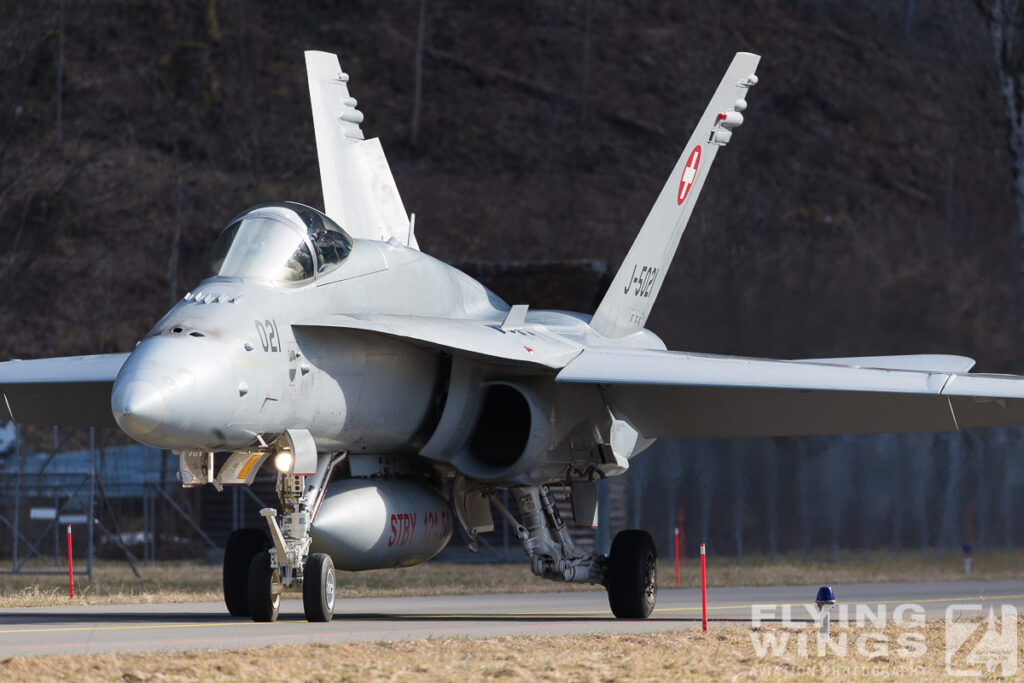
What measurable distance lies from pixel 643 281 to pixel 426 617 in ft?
15.0

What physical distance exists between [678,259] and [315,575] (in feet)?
75.5

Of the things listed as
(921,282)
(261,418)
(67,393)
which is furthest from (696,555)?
(261,418)

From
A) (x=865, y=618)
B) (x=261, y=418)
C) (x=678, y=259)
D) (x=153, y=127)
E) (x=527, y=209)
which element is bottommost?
(x=865, y=618)

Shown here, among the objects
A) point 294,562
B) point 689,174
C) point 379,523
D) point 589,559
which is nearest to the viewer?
point 294,562

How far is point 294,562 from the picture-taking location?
34.2ft

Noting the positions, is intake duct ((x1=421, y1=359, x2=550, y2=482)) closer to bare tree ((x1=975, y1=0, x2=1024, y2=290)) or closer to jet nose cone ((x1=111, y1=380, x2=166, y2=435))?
jet nose cone ((x1=111, y1=380, x2=166, y2=435))

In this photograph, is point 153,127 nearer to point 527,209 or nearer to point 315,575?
point 527,209

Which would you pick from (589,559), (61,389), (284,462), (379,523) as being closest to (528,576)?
(589,559)

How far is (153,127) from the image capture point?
4881cm

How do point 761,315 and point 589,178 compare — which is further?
point 589,178

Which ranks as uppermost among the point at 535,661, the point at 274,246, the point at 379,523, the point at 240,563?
the point at 274,246

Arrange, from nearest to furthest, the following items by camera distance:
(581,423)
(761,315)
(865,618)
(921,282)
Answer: (865,618), (581,423), (761,315), (921,282)

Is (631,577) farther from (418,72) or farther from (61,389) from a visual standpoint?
(418,72)

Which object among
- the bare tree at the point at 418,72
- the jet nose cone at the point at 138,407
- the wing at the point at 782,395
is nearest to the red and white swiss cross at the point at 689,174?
the wing at the point at 782,395
